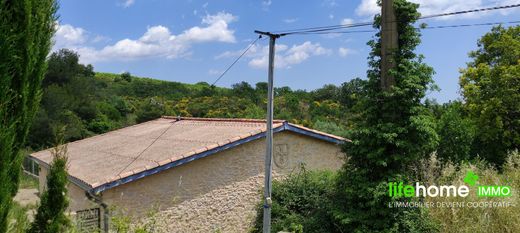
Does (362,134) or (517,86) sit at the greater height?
(517,86)

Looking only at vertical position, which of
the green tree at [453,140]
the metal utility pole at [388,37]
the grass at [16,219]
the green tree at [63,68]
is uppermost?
the green tree at [63,68]

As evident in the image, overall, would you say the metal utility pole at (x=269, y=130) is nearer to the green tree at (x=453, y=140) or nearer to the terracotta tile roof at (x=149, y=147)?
the terracotta tile roof at (x=149, y=147)

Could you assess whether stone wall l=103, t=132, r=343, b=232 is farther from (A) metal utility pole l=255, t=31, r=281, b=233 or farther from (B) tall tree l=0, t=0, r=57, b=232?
(B) tall tree l=0, t=0, r=57, b=232

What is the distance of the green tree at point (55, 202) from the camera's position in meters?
4.15

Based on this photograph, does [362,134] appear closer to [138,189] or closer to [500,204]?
[500,204]

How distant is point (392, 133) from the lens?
28.8ft

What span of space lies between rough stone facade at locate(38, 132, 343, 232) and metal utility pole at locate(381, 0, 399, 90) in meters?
2.87

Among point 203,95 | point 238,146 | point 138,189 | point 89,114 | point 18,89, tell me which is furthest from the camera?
point 203,95

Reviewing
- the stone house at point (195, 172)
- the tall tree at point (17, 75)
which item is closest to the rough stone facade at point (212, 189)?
the stone house at point (195, 172)

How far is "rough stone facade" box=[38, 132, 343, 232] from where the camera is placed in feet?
34.3

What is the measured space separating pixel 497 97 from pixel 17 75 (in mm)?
19511

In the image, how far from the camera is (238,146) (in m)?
12.1

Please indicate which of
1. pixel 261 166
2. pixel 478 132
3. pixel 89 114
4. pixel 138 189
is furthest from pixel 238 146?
pixel 89 114

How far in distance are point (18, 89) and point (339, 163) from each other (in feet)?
39.4
